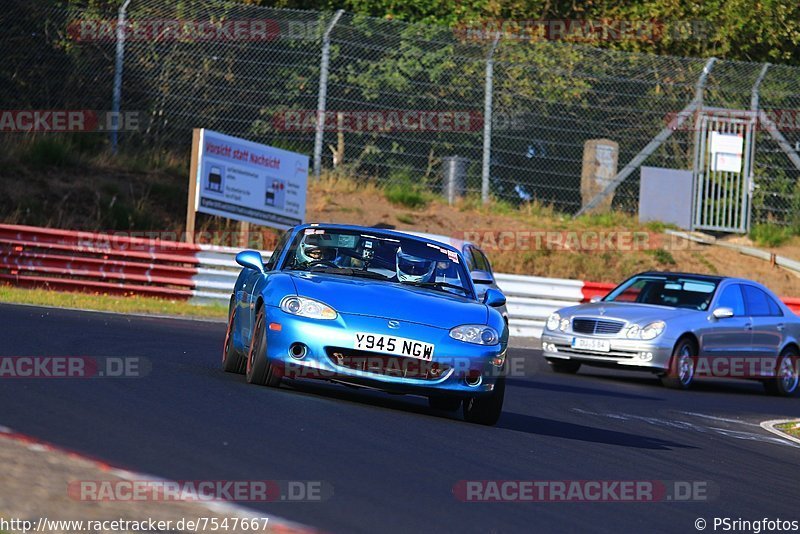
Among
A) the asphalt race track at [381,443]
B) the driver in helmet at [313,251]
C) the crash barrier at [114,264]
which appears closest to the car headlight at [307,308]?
the asphalt race track at [381,443]

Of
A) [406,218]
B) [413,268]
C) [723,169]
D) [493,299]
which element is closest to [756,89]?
[723,169]

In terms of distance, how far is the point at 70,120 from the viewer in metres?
26.1

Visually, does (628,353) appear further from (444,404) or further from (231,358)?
(231,358)

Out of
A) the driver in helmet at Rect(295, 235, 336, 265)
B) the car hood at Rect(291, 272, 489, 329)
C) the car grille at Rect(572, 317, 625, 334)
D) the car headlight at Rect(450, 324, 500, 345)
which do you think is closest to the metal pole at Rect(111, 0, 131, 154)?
the car grille at Rect(572, 317, 625, 334)

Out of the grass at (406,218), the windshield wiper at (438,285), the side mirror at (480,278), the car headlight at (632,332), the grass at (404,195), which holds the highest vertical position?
the grass at (404,195)

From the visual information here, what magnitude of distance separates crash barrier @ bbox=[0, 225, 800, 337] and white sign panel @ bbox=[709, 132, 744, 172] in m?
11.1

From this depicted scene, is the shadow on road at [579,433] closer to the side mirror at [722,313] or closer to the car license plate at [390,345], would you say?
the car license plate at [390,345]

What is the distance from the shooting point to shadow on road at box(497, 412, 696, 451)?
10547 mm

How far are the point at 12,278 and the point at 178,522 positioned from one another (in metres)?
16.8

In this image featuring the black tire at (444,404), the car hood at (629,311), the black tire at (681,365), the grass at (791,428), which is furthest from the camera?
the car hood at (629,311)

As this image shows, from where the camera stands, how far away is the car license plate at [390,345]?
32.3 feet

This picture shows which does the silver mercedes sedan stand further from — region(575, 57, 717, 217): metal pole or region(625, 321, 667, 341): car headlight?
region(575, 57, 717, 217): metal pole

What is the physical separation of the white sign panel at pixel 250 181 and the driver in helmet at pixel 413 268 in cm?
1306

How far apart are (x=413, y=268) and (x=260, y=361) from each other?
1638 mm
